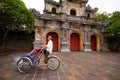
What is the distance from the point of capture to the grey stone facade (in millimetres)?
14172

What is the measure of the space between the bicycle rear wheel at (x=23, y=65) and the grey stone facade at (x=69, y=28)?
8835 millimetres

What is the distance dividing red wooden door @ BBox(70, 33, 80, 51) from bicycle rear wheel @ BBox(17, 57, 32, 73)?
11.8 m

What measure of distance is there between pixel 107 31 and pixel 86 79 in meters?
14.0

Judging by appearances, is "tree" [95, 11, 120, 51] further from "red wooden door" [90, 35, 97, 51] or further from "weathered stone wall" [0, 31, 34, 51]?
"weathered stone wall" [0, 31, 34, 51]

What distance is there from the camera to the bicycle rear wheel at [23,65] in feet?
15.1

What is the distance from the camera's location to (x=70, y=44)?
53.2 feet

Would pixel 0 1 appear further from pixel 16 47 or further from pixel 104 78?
pixel 104 78

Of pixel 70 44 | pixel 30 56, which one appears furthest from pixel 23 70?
pixel 70 44

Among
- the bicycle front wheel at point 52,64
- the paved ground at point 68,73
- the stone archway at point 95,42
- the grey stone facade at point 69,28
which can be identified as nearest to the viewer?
the paved ground at point 68,73

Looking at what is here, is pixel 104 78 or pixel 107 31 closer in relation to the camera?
pixel 104 78

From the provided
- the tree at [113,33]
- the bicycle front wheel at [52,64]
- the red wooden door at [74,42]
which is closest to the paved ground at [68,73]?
the bicycle front wheel at [52,64]

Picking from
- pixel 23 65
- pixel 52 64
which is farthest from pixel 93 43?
pixel 23 65

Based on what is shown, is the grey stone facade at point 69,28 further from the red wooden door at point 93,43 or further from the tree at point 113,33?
the tree at point 113,33

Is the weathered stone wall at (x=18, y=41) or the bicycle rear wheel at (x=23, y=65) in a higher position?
the weathered stone wall at (x=18, y=41)
